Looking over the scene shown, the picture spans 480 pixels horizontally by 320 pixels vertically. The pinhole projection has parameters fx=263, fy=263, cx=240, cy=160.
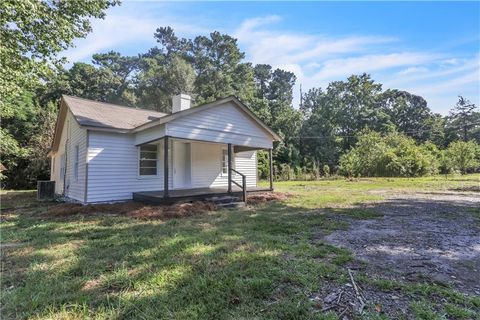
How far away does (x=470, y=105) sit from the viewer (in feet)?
167

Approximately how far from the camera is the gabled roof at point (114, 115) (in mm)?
9133

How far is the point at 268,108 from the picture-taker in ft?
111

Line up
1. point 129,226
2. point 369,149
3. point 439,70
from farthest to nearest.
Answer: point 369,149
point 439,70
point 129,226

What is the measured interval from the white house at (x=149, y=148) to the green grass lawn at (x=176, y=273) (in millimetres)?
3797

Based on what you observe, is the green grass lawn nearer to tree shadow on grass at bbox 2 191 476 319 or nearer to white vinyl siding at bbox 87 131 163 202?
tree shadow on grass at bbox 2 191 476 319

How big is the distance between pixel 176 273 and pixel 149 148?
27.4 ft

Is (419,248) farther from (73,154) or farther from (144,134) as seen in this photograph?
(73,154)

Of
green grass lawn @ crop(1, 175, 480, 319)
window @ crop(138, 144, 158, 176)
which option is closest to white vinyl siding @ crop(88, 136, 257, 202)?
window @ crop(138, 144, 158, 176)

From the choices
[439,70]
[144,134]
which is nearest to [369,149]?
[439,70]

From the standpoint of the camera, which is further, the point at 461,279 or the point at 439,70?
the point at 439,70

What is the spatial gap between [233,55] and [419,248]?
117 ft

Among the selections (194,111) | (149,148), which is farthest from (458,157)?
(149,148)

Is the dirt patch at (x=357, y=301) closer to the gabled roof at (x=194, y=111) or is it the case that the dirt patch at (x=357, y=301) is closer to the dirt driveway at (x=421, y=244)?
the dirt driveway at (x=421, y=244)

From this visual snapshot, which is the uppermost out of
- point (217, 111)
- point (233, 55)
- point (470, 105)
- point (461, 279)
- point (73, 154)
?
point (233, 55)
